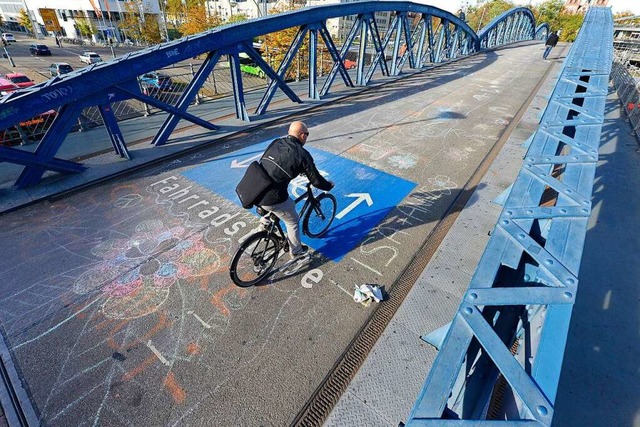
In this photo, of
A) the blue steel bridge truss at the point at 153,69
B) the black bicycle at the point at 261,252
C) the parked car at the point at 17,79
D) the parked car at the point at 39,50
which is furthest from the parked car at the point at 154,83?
the parked car at the point at 39,50

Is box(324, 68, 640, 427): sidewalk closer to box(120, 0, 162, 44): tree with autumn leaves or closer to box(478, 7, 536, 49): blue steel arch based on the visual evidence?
box(478, 7, 536, 49): blue steel arch

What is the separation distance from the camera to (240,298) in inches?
164

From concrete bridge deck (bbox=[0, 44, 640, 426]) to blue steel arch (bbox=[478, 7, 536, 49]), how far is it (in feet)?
95.7

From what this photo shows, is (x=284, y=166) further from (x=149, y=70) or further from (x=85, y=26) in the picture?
(x=85, y=26)

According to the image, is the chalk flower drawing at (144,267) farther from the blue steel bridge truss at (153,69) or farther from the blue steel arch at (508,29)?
the blue steel arch at (508,29)

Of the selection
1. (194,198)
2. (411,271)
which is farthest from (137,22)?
(411,271)

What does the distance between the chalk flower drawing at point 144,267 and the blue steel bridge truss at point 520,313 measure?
357cm

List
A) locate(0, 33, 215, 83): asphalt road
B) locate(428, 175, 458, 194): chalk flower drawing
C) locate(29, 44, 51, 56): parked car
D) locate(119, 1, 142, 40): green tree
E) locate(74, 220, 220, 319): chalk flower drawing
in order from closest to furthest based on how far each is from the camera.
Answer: locate(74, 220, 220, 319): chalk flower drawing, locate(428, 175, 458, 194): chalk flower drawing, locate(0, 33, 215, 83): asphalt road, locate(29, 44, 51, 56): parked car, locate(119, 1, 142, 40): green tree

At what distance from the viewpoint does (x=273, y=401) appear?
3.10m

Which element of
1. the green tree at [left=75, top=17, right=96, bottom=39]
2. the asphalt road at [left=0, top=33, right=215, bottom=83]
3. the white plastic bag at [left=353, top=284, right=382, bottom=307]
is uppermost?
the green tree at [left=75, top=17, right=96, bottom=39]

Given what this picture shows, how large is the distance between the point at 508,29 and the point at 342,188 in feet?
149

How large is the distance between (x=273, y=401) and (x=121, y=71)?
24.5 ft

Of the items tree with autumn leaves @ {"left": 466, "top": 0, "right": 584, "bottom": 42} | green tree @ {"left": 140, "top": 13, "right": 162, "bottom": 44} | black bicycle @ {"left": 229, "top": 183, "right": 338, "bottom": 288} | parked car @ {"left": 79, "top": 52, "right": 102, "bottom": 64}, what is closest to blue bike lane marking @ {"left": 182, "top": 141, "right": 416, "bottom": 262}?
black bicycle @ {"left": 229, "top": 183, "right": 338, "bottom": 288}

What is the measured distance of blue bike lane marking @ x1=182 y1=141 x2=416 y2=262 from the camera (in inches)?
210
